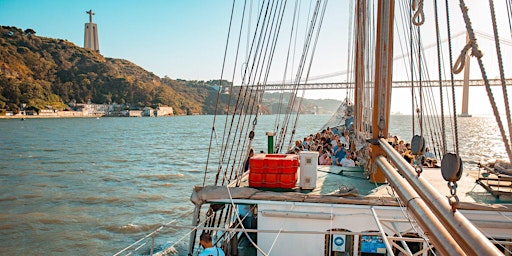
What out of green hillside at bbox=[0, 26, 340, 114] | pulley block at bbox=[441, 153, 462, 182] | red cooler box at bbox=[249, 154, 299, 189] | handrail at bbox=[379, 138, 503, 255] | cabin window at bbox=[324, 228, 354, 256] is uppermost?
green hillside at bbox=[0, 26, 340, 114]

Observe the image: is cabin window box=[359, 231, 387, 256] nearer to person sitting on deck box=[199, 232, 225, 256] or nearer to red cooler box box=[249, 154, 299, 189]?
red cooler box box=[249, 154, 299, 189]

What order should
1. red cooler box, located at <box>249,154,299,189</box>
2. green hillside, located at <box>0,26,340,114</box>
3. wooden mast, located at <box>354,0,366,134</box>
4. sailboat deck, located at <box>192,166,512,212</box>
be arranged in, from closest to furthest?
sailboat deck, located at <box>192,166,512,212</box>, red cooler box, located at <box>249,154,299,189</box>, wooden mast, located at <box>354,0,366,134</box>, green hillside, located at <box>0,26,340,114</box>

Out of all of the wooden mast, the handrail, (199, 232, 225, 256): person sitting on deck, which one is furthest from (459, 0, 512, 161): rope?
the wooden mast

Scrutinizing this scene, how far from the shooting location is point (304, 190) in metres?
6.45

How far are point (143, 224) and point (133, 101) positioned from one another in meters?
149

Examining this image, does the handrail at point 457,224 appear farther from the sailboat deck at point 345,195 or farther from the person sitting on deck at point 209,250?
the sailboat deck at point 345,195

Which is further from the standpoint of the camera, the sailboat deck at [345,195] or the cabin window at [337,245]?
the cabin window at [337,245]

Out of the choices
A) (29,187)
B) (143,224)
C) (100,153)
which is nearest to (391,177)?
(143,224)

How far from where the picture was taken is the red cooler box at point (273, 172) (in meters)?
6.39

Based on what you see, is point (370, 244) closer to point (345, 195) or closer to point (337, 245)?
point (337, 245)

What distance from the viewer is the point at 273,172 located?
21.1ft

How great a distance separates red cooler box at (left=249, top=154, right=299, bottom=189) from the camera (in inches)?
252

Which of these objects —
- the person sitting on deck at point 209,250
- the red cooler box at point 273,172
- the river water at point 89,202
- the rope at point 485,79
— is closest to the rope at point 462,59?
the rope at point 485,79

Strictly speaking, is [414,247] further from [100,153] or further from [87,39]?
[87,39]
